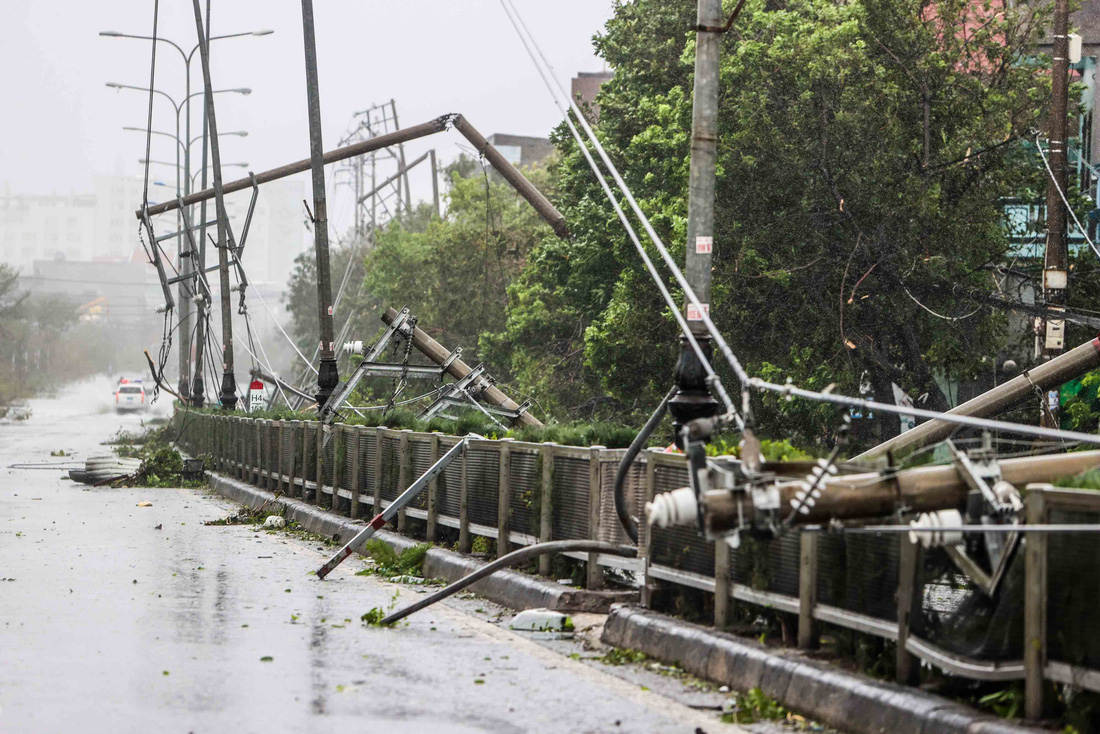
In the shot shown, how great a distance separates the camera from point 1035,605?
6957mm

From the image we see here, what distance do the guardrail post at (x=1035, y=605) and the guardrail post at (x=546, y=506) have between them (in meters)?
6.64

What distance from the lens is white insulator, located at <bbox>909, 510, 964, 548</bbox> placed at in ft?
24.0

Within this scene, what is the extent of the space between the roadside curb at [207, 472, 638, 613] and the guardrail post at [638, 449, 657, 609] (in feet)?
2.78

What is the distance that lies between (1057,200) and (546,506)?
12.4m

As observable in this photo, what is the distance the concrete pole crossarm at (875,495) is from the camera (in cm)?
717

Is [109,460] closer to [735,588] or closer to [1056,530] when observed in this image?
[735,588]

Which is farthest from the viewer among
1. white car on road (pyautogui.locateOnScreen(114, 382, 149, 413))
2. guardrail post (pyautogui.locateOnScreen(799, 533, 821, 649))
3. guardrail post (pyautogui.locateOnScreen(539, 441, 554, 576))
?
white car on road (pyautogui.locateOnScreen(114, 382, 149, 413))

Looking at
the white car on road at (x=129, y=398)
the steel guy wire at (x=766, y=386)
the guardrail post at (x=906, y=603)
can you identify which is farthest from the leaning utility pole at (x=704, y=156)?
the white car on road at (x=129, y=398)

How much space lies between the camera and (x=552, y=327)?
4666 cm

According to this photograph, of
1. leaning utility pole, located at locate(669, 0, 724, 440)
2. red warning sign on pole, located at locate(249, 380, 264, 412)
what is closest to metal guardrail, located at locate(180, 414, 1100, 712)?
leaning utility pole, located at locate(669, 0, 724, 440)

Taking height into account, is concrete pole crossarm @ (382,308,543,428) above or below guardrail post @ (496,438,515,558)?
above

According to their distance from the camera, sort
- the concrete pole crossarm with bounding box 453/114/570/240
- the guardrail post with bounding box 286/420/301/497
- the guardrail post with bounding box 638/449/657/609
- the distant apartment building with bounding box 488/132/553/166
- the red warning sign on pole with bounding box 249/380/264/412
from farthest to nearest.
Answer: the distant apartment building with bounding box 488/132/553/166 → the red warning sign on pole with bounding box 249/380/264/412 → the concrete pole crossarm with bounding box 453/114/570/240 → the guardrail post with bounding box 286/420/301/497 → the guardrail post with bounding box 638/449/657/609

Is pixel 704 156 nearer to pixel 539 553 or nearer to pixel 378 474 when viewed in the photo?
pixel 539 553

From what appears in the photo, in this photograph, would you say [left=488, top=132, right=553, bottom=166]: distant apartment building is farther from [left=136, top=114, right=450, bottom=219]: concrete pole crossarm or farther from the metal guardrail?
the metal guardrail
